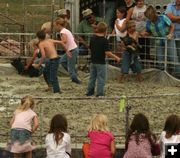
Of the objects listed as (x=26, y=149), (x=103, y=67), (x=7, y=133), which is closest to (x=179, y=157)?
(x=26, y=149)

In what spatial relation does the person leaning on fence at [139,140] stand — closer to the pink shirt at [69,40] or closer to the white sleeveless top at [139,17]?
the pink shirt at [69,40]

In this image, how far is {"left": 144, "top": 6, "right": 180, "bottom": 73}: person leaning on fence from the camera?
1452cm

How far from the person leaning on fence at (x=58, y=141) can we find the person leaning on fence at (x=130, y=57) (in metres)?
5.61

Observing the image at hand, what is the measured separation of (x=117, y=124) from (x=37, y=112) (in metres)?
1.36

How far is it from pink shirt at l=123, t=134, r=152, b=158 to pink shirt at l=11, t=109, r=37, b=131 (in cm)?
150

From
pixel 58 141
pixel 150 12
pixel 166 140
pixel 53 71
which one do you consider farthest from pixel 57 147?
pixel 150 12

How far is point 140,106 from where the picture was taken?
12.1 m

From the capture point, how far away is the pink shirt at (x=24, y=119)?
375 inches

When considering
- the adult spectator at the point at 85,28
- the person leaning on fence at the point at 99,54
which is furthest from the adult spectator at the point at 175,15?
the person leaning on fence at the point at 99,54

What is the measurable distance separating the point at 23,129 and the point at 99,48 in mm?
3908

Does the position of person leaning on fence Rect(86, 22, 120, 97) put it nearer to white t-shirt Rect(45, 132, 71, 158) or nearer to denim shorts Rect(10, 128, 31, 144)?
denim shorts Rect(10, 128, 31, 144)

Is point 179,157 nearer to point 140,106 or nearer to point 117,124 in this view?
point 117,124

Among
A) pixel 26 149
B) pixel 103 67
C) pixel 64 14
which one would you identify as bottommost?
pixel 26 149

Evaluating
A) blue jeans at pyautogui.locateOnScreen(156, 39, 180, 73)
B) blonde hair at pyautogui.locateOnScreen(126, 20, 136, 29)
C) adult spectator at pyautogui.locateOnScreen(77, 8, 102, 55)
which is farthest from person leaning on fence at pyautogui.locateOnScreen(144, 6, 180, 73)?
adult spectator at pyautogui.locateOnScreen(77, 8, 102, 55)
